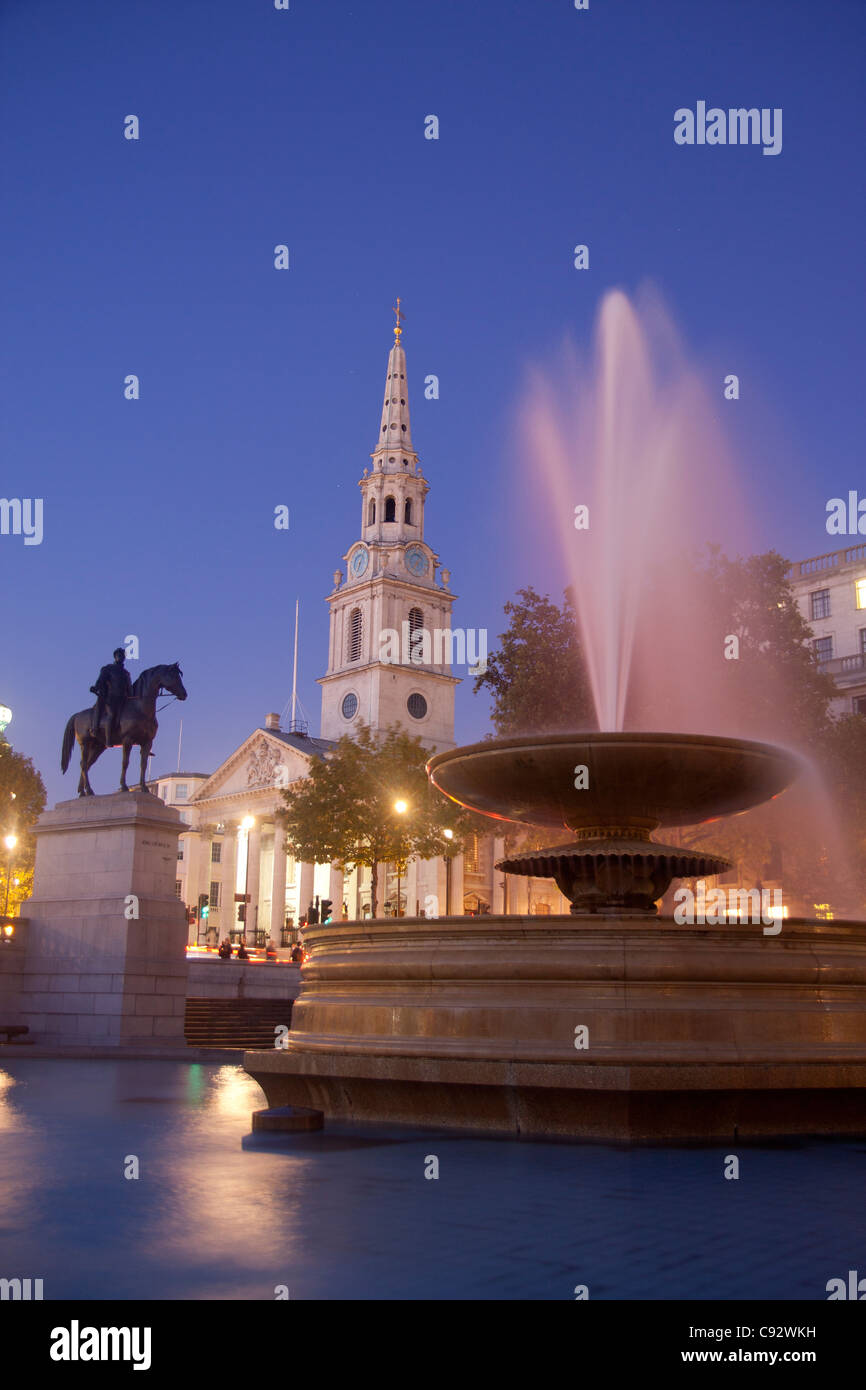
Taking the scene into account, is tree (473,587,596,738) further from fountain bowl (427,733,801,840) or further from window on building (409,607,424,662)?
window on building (409,607,424,662)

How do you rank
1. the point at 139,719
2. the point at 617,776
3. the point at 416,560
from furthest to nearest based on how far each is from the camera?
1. the point at 416,560
2. the point at 139,719
3. the point at 617,776

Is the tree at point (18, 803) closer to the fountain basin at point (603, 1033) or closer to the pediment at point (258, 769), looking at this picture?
the pediment at point (258, 769)

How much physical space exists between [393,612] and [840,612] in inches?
Result: 1686

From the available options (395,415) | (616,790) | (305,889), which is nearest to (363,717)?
(305,889)

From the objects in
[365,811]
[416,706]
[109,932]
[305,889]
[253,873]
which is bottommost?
[109,932]

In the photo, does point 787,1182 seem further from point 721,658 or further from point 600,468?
point 721,658

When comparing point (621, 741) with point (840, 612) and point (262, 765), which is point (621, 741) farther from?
point (262, 765)

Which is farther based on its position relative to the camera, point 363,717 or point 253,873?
point 253,873

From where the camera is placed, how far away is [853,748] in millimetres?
33250

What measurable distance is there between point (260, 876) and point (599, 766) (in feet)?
279

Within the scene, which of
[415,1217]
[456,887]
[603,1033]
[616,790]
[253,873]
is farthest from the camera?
[253,873]

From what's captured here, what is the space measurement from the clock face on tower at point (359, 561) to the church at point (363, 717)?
13 cm

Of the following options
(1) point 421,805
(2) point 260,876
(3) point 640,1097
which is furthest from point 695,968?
(2) point 260,876

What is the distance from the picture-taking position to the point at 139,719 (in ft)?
80.0
